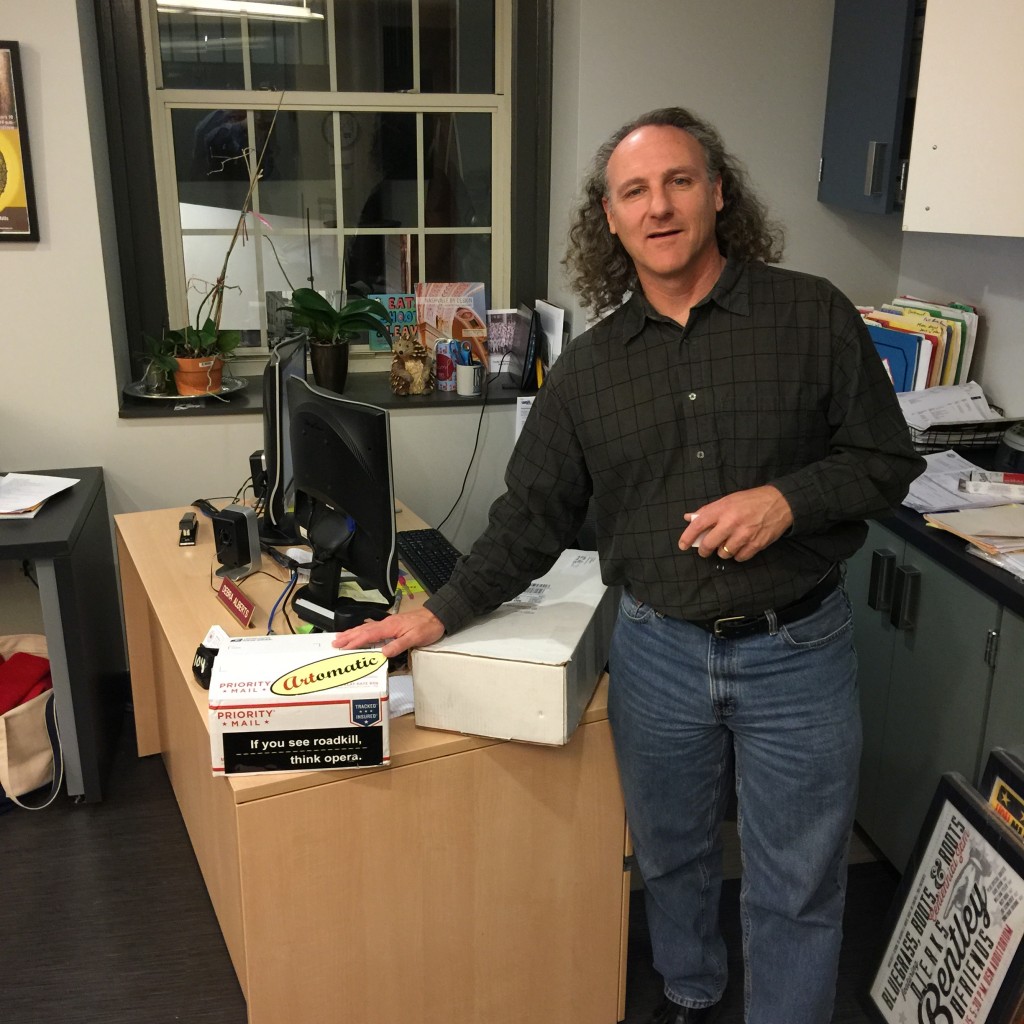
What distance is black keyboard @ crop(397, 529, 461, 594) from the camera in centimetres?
233

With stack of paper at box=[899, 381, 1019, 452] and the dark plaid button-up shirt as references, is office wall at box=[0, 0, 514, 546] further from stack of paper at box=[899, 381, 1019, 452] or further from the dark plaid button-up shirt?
the dark plaid button-up shirt

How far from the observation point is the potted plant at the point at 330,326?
10.4 ft

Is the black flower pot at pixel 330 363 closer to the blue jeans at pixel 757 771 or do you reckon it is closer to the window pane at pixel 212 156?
the window pane at pixel 212 156

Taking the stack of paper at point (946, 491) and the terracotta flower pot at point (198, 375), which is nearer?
the stack of paper at point (946, 491)

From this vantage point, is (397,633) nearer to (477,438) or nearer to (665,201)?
(665,201)

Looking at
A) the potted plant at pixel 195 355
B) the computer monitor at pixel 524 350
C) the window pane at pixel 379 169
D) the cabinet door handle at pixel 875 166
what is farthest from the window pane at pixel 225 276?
the cabinet door handle at pixel 875 166

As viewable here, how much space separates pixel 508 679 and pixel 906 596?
3.48 feet

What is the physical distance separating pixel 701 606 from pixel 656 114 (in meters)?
0.75

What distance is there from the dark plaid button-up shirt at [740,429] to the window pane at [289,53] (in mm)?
1997

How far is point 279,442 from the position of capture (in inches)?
93.9

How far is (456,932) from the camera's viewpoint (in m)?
1.81

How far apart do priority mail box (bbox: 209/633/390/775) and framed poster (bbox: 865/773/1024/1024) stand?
3.30ft

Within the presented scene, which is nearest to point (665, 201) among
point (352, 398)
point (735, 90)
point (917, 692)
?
point (917, 692)

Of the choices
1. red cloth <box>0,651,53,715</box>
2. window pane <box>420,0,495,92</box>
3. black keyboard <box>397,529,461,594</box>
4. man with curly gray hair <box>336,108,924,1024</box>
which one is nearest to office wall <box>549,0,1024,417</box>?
window pane <box>420,0,495,92</box>
